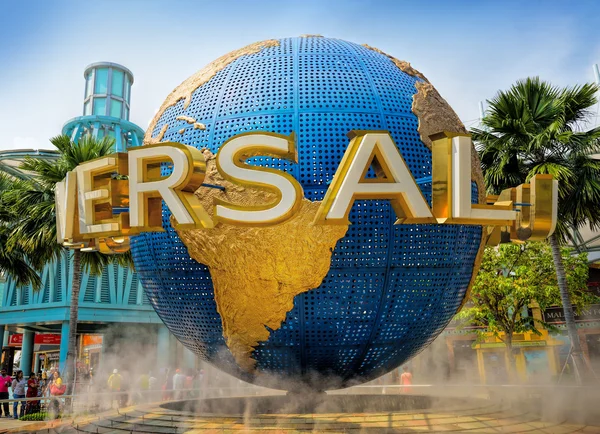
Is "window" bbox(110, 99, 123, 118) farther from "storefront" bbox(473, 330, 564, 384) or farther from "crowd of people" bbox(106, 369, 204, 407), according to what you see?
"storefront" bbox(473, 330, 564, 384)

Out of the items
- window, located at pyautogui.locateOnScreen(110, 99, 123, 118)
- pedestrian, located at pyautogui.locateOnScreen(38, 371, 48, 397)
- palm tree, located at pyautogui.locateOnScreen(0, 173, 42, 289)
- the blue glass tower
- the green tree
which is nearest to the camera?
palm tree, located at pyautogui.locateOnScreen(0, 173, 42, 289)

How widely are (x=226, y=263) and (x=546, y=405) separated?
4481mm

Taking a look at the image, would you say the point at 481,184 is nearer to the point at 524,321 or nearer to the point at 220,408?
the point at 220,408

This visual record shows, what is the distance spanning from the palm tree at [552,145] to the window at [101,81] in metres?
24.3

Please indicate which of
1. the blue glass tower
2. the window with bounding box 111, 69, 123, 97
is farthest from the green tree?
the window with bounding box 111, 69, 123, 97

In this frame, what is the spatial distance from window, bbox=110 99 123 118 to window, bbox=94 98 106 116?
1.50 ft

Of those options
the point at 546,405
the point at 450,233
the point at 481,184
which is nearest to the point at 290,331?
the point at 450,233

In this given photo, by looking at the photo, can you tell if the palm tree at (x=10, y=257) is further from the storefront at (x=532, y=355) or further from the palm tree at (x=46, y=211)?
the storefront at (x=532, y=355)

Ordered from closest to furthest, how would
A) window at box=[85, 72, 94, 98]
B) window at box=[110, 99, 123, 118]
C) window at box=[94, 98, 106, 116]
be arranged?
window at box=[110, 99, 123, 118]
window at box=[94, 98, 106, 116]
window at box=[85, 72, 94, 98]

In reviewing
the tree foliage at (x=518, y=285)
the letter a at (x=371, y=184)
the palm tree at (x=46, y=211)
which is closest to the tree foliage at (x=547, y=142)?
the tree foliage at (x=518, y=285)

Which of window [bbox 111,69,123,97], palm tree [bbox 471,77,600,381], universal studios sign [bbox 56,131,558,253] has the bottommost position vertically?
universal studios sign [bbox 56,131,558,253]

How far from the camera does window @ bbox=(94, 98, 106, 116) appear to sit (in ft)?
101

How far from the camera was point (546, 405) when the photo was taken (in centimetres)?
685

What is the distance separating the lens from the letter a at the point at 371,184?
5.33m
